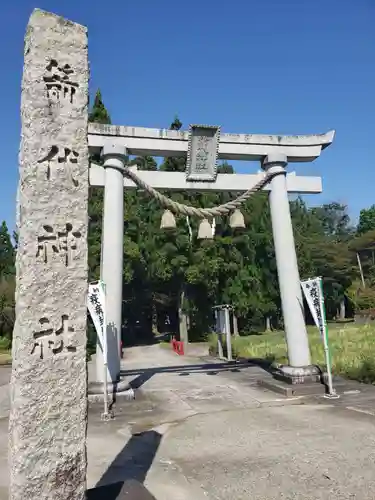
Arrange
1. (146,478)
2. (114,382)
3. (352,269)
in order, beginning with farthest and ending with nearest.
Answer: (352,269) → (114,382) → (146,478)

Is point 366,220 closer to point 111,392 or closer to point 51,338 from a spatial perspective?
point 111,392

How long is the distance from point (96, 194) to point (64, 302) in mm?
19660

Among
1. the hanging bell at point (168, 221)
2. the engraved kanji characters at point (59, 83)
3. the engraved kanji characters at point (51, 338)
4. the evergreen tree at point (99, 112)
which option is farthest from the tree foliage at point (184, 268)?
the engraved kanji characters at point (51, 338)

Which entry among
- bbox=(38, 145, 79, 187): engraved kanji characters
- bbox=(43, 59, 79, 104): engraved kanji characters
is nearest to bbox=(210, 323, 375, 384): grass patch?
bbox=(38, 145, 79, 187): engraved kanji characters

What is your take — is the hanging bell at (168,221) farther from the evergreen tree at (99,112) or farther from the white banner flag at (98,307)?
the evergreen tree at (99,112)

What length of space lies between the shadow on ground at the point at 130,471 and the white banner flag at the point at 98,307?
84.2 inches

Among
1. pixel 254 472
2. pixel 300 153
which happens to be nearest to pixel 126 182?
pixel 300 153

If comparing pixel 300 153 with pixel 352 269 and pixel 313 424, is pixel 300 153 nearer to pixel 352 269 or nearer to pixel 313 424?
pixel 313 424

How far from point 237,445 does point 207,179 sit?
5.98 m

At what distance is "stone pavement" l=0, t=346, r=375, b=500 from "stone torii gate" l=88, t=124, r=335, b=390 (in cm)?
142

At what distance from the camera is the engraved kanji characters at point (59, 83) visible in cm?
330

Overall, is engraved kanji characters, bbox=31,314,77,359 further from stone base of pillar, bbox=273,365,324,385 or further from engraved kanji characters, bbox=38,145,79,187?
stone base of pillar, bbox=273,365,324,385

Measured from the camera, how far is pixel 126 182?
931 centimetres

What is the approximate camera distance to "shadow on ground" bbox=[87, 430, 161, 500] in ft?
10.9
